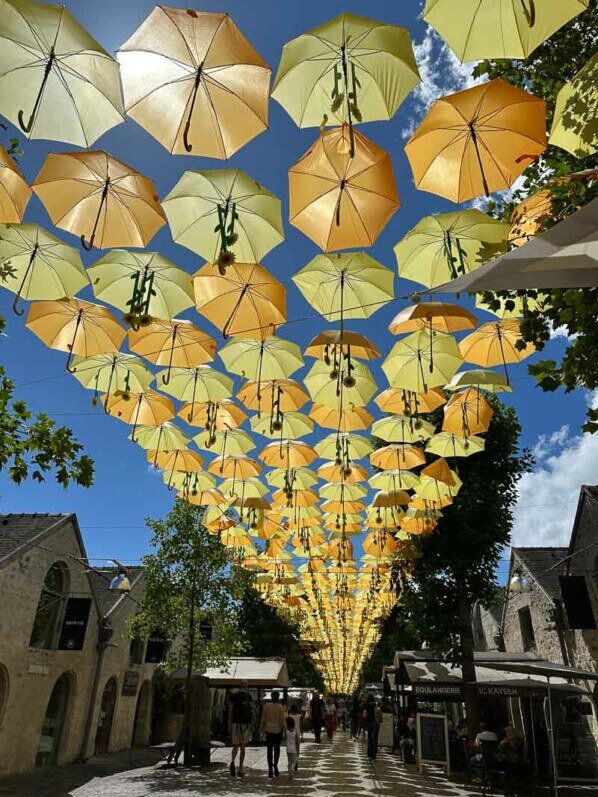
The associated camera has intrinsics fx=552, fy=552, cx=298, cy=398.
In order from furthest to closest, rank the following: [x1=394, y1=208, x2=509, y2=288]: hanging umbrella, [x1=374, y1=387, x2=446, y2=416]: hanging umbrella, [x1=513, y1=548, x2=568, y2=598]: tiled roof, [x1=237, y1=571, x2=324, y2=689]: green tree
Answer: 1. [x1=237, y1=571, x2=324, y2=689]: green tree
2. [x1=513, y1=548, x2=568, y2=598]: tiled roof
3. [x1=374, y1=387, x2=446, y2=416]: hanging umbrella
4. [x1=394, y1=208, x2=509, y2=288]: hanging umbrella

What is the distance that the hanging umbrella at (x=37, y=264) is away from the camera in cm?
666

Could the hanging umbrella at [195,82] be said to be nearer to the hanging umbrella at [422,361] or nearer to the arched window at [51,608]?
the hanging umbrella at [422,361]

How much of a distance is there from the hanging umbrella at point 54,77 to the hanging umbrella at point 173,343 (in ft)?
10.8

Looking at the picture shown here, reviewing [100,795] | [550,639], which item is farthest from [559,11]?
[550,639]

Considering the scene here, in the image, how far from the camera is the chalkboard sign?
48.3ft

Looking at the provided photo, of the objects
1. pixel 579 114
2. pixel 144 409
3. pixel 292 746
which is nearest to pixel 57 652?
pixel 292 746

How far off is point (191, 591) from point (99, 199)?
14.1 metres

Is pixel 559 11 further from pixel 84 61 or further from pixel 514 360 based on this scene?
pixel 514 360

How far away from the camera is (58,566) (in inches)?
663

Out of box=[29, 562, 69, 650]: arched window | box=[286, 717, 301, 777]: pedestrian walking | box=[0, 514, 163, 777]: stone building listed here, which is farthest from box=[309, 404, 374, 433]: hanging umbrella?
box=[29, 562, 69, 650]: arched window

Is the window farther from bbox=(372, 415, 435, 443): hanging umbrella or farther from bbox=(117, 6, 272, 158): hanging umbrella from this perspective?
bbox=(117, 6, 272, 158): hanging umbrella

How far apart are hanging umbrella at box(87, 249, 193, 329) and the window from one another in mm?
19142

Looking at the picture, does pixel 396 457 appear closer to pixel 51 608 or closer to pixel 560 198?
pixel 560 198

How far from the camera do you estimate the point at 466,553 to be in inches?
599
